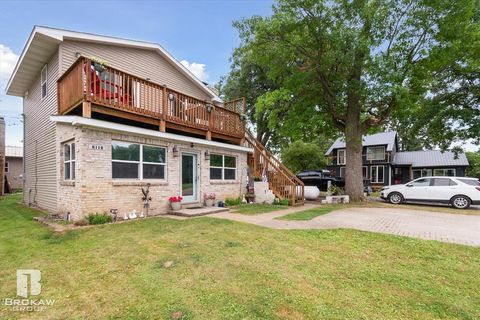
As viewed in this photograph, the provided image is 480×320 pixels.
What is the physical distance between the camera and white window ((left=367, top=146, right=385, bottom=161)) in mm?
27844

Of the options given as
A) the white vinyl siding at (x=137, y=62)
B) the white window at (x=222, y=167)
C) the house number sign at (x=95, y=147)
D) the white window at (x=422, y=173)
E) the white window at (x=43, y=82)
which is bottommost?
the white window at (x=422, y=173)

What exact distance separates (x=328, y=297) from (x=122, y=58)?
11688 millimetres

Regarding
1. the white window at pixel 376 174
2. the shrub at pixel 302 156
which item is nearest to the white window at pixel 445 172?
the white window at pixel 376 174

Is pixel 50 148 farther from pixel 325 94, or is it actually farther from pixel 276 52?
pixel 325 94

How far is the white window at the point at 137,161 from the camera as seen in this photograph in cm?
780

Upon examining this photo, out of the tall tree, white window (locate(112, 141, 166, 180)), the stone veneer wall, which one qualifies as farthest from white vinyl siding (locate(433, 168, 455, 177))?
white window (locate(112, 141, 166, 180))

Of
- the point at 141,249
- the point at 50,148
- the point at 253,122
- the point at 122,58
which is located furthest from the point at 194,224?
the point at 253,122

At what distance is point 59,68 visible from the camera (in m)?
8.99

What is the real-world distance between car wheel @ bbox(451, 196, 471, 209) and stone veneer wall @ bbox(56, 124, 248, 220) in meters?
12.7

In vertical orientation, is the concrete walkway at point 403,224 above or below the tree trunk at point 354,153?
below

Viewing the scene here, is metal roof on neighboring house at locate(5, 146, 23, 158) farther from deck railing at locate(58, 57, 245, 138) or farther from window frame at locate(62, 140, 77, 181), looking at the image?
deck railing at locate(58, 57, 245, 138)

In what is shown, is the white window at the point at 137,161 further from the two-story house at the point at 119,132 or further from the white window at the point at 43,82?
the white window at the point at 43,82

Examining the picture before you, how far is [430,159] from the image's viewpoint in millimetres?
28391

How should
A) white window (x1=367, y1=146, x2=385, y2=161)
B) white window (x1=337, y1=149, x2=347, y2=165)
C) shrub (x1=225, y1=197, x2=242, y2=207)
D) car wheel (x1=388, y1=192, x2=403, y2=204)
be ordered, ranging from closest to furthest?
shrub (x1=225, y1=197, x2=242, y2=207)
car wheel (x1=388, y1=192, x2=403, y2=204)
white window (x1=367, y1=146, x2=385, y2=161)
white window (x1=337, y1=149, x2=347, y2=165)
